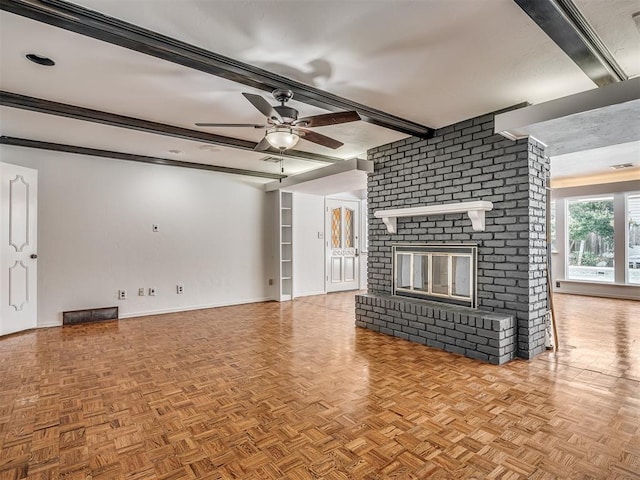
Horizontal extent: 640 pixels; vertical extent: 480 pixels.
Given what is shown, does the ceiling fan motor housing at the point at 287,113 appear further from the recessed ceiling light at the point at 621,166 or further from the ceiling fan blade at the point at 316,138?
the recessed ceiling light at the point at 621,166


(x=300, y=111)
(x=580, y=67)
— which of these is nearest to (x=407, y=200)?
(x=300, y=111)

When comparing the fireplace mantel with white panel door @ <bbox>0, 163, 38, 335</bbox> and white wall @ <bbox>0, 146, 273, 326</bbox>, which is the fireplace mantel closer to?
white wall @ <bbox>0, 146, 273, 326</bbox>

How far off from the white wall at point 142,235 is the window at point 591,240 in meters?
6.62

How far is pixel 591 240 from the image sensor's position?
288 inches

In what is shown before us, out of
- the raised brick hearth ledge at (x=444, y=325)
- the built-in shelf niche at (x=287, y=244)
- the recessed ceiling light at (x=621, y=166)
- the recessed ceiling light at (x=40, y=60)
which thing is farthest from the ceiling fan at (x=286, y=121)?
the recessed ceiling light at (x=621, y=166)

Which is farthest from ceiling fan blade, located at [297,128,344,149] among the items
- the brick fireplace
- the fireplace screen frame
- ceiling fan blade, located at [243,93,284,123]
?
the fireplace screen frame

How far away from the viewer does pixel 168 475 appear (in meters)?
1.71

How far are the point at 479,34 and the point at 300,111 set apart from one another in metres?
1.81

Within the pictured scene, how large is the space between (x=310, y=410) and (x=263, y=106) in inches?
88.1

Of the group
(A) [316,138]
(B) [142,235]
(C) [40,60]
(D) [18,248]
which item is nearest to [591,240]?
(A) [316,138]

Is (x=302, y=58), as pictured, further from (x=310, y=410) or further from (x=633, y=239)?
(x=633, y=239)

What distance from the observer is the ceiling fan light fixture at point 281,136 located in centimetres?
299

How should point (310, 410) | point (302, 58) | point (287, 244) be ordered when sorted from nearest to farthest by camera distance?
1. point (310, 410)
2. point (302, 58)
3. point (287, 244)

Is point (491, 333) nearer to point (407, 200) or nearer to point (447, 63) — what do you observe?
point (407, 200)
